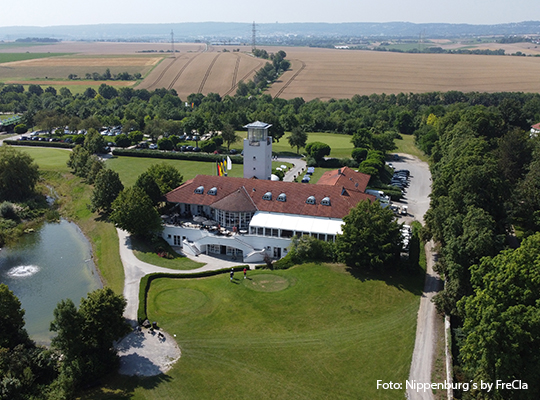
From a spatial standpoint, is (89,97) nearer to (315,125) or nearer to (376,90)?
(315,125)

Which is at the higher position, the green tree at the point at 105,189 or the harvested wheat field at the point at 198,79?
the harvested wheat field at the point at 198,79

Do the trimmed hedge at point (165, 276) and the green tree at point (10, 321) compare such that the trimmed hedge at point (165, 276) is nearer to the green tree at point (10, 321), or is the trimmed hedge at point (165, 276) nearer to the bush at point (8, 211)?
the green tree at point (10, 321)

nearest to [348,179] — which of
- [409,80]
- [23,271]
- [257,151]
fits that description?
[257,151]

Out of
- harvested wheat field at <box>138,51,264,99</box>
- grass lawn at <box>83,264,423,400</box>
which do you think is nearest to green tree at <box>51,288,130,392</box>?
grass lawn at <box>83,264,423,400</box>

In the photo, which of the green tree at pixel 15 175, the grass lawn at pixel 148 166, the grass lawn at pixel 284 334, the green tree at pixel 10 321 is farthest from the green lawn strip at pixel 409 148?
the green tree at pixel 10 321

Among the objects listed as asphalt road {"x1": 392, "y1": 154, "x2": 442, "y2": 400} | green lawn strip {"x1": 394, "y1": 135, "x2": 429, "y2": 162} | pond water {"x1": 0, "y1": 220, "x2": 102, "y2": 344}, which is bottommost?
pond water {"x1": 0, "y1": 220, "x2": 102, "y2": 344}

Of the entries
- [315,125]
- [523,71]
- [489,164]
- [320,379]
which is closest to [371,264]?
[320,379]

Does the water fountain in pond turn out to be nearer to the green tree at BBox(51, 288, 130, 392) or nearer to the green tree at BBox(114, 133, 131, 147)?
the green tree at BBox(51, 288, 130, 392)
